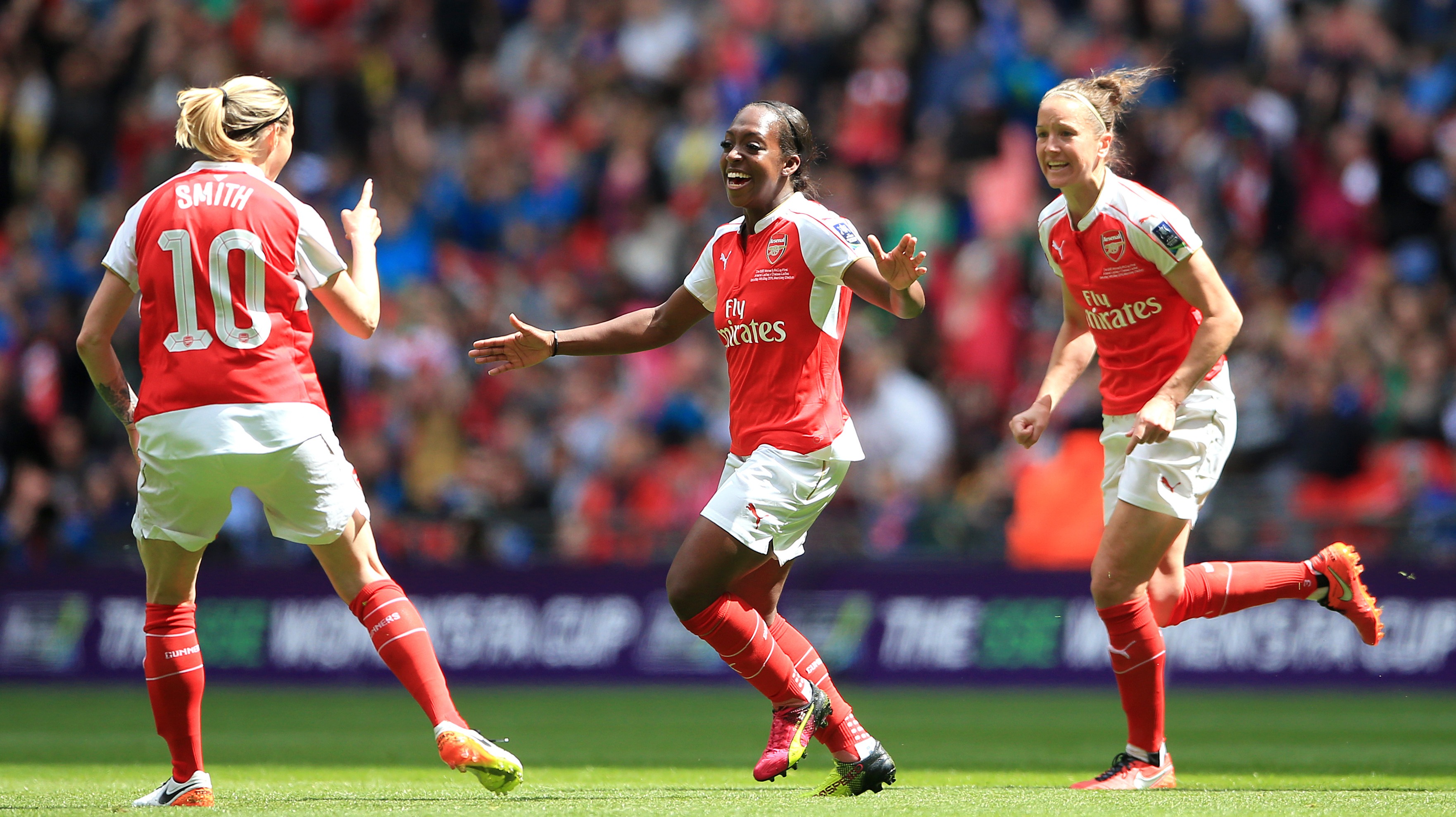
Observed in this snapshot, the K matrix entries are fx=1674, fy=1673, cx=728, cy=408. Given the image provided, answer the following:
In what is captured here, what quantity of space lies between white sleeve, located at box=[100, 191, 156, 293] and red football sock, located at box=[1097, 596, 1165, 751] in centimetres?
345

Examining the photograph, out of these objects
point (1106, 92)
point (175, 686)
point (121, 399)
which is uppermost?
point (1106, 92)

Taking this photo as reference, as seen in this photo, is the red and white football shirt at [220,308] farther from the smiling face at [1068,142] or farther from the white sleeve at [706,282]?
the smiling face at [1068,142]

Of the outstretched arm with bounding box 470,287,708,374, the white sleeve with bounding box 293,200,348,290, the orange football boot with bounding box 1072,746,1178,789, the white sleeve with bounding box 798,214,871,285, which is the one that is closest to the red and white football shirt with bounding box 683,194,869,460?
the white sleeve with bounding box 798,214,871,285

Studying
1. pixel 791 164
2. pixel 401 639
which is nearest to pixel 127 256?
pixel 401 639

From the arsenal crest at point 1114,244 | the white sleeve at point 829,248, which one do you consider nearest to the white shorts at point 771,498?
the white sleeve at point 829,248

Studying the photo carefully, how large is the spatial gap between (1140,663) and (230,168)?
3513mm

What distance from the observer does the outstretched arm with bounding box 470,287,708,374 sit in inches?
233

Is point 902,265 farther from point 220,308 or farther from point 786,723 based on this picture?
point 220,308

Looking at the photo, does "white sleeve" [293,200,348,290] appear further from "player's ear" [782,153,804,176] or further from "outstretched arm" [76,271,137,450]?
"player's ear" [782,153,804,176]

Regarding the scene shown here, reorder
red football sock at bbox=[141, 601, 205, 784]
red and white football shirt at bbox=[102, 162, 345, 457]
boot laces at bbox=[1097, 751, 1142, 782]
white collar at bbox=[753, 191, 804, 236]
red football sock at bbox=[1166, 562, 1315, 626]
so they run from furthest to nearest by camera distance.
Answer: red football sock at bbox=[1166, 562, 1315, 626], boot laces at bbox=[1097, 751, 1142, 782], white collar at bbox=[753, 191, 804, 236], red football sock at bbox=[141, 601, 205, 784], red and white football shirt at bbox=[102, 162, 345, 457]

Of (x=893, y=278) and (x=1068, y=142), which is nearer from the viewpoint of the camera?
(x=893, y=278)

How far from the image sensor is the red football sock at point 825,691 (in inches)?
221

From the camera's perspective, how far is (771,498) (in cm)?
547

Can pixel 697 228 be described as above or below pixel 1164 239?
above
